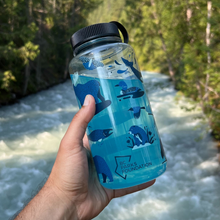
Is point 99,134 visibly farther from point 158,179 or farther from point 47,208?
point 158,179

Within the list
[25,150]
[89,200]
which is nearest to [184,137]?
[25,150]

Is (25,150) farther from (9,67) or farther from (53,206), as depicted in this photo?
(9,67)

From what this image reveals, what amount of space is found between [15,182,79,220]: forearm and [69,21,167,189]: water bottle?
0.44 meters

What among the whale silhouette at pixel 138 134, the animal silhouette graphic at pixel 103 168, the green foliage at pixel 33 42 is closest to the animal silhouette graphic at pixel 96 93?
the whale silhouette at pixel 138 134

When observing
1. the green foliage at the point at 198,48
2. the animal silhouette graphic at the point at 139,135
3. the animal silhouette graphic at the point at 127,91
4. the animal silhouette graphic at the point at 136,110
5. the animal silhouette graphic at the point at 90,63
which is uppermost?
the animal silhouette graphic at the point at 90,63

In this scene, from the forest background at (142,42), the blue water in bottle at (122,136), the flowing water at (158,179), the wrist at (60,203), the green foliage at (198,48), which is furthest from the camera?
the forest background at (142,42)

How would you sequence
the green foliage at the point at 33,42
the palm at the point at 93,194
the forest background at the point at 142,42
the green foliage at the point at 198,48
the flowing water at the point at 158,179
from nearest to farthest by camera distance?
the palm at the point at 93,194
the flowing water at the point at 158,179
the green foliage at the point at 198,48
the forest background at the point at 142,42
the green foliage at the point at 33,42

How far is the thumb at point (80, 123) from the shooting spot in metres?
1.67

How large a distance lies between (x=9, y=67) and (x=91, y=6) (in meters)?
8.68

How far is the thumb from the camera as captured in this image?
5.49 feet

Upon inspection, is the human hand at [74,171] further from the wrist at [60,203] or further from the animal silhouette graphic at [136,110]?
the animal silhouette graphic at [136,110]

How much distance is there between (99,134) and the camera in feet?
5.58

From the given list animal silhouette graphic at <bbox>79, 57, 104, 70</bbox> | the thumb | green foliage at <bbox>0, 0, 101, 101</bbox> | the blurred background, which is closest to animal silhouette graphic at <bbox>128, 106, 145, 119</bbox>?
the thumb

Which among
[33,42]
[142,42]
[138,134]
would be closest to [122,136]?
[138,134]
